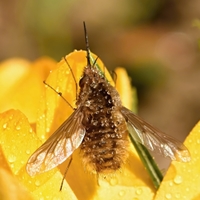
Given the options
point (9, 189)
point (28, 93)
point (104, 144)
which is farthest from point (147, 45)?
point (9, 189)

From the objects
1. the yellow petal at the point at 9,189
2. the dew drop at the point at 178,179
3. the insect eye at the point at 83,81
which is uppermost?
the insect eye at the point at 83,81

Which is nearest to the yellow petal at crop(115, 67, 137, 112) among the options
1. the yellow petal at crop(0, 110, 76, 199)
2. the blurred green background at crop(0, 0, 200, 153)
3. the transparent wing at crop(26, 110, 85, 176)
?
the transparent wing at crop(26, 110, 85, 176)

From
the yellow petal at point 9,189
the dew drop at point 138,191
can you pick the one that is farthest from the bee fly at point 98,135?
the yellow petal at point 9,189

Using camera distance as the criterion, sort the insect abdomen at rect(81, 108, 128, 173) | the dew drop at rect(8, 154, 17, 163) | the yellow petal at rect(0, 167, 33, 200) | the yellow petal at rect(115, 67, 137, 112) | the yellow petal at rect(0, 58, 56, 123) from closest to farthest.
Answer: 1. the yellow petal at rect(0, 167, 33, 200)
2. the dew drop at rect(8, 154, 17, 163)
3. the insect abdomen at rect(81, 108, 128, 173)
4. the yellow petal at rect(115, 67, 137, 112)
5. the yellow petal at rect(0, 58, 56, 123)

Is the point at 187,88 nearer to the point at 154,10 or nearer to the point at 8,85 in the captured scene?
the point at 154,10

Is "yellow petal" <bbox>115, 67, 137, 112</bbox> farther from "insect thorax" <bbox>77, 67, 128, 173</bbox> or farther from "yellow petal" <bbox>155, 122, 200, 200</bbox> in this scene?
"yellow petal" <bbox>155, 122, 200, 200</bbox>

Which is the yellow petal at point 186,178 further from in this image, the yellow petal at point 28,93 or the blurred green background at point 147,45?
the blurred green background at point 147,45

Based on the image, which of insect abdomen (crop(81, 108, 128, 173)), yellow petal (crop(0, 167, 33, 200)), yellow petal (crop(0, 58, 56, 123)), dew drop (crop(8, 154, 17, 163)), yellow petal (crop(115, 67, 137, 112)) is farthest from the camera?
yellow petal (crop(0, 58, 56, 123))

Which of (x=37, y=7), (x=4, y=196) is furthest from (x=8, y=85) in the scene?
(x=37, y=7)
